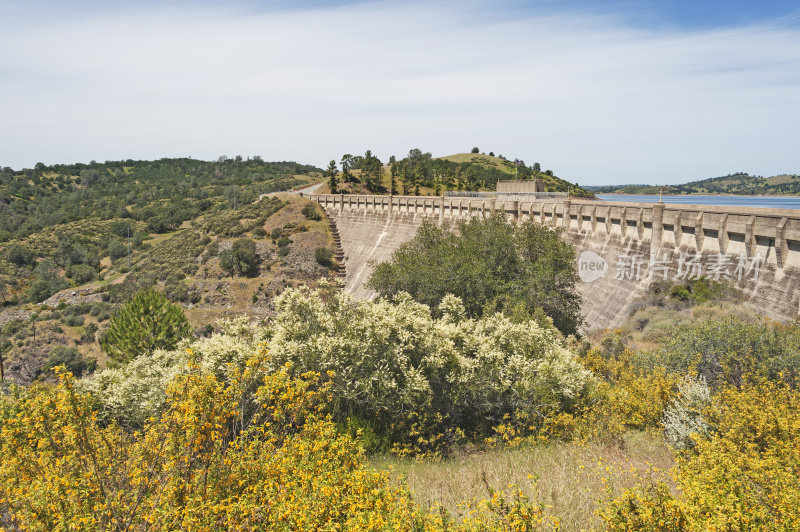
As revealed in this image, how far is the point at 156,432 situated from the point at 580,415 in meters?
13.8

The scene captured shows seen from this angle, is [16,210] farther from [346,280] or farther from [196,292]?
[346,280]

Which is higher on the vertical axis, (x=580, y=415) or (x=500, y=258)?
(x=500, y=258)

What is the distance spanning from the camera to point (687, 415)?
14039mm

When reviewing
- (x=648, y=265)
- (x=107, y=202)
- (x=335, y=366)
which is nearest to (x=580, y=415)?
(x=335, y=366)

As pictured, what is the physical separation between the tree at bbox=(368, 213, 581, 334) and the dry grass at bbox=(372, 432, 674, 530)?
43.2ft

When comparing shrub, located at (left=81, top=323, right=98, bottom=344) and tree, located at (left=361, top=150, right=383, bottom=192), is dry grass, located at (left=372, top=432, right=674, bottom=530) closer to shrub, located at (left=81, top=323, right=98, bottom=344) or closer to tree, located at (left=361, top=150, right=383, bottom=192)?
shrub, located at (left=81, top=323, right=98, bottom=344)

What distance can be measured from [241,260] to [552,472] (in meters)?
64.1

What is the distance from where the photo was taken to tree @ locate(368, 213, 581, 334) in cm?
2997

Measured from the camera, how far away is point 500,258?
33188mm

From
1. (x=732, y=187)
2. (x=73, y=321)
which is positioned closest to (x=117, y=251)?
(x=73, y=321)

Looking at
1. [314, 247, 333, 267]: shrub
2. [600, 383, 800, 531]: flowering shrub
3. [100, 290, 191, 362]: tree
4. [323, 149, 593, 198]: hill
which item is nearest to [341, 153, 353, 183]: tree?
[323, 149, 593, 198]: hill

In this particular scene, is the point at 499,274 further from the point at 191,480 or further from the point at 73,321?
the point at 73,321

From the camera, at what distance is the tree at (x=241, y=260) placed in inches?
2724

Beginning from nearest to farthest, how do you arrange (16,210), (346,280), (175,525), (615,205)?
(175,525), (615,205), (346,280), (16,210)
